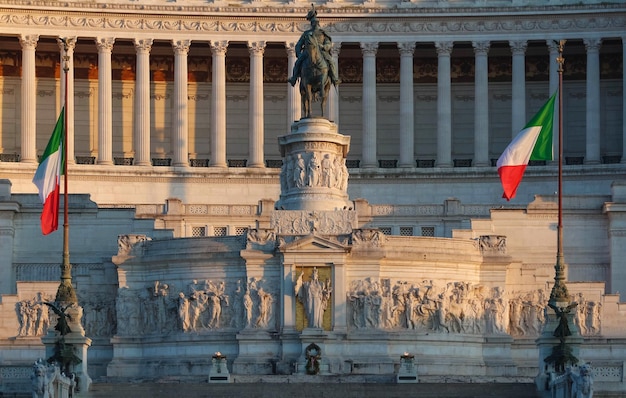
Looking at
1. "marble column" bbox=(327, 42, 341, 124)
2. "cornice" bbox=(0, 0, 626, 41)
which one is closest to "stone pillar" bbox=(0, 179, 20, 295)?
"cornice" bbox=(0, 0, 626, 41)

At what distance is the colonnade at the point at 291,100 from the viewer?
132250 millimetres

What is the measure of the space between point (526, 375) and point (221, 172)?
38329 mm

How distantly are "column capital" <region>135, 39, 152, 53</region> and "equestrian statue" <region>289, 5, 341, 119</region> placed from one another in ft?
104

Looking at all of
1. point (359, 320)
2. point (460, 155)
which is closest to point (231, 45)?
point (460, 155)

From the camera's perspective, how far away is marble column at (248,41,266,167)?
134 metres

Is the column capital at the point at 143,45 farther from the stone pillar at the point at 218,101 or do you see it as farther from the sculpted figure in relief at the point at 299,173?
the sculpted figure in relief at the point at 299,173

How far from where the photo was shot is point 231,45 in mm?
136375

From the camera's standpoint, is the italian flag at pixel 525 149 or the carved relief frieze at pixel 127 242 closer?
the italian flag at pixel 525 149

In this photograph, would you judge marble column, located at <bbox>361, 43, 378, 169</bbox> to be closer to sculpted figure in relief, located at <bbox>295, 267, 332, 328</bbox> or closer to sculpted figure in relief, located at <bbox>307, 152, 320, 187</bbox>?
sculpted figure in relief, located at <bbox>307, 152, 320, 187</bbox>

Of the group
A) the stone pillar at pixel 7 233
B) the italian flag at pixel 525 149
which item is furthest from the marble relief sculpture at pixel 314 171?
the stone pillar at pixel 7 233

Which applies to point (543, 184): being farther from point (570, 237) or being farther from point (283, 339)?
point (283, 339)

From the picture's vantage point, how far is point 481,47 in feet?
443

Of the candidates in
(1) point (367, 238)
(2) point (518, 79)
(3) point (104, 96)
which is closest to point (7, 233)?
(1) point (367, 238)

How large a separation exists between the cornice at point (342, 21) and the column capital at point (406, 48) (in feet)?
2.19
